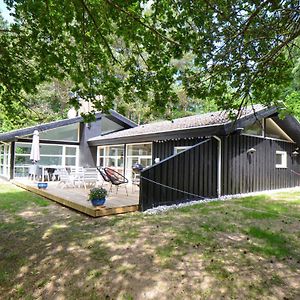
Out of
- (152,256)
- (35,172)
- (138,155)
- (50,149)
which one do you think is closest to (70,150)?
(50,149)

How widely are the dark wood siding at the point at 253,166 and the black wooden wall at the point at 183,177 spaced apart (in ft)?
2.17

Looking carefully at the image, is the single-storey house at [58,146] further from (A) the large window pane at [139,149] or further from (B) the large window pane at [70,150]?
(A) the large window pane at [139,149]

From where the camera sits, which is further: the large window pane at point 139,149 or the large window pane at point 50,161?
the large window pane at point 50,161

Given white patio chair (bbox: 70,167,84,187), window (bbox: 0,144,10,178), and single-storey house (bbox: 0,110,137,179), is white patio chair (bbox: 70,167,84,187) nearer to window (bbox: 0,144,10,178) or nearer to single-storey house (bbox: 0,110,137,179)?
single-storey house (bbox: 0,110,137,179)

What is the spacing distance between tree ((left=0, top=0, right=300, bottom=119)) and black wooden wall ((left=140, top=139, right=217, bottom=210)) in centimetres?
275

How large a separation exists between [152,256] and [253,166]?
24.0 ft

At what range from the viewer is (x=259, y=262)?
371cm

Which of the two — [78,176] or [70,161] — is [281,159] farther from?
[70,161]

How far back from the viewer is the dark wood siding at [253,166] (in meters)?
9.15

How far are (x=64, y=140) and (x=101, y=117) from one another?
8.13ft

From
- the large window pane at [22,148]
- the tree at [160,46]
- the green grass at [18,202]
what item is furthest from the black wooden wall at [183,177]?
the large window pane at [22,148]

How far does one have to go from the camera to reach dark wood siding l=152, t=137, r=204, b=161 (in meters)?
9.56

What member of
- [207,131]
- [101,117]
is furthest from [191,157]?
[101,117]

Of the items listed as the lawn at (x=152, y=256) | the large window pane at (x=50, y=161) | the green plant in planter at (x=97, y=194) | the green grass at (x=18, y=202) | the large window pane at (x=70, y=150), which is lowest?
the lawn at (x=152, y=256)
